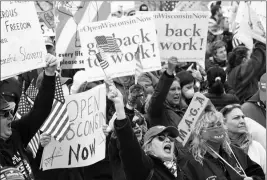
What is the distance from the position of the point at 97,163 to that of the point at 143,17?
86.1 inches

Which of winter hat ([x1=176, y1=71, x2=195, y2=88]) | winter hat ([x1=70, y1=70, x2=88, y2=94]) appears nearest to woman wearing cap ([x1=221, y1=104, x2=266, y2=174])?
winter hat ([x1=176, y1=71, x2=195, y2=88])

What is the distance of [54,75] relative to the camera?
8062 mm

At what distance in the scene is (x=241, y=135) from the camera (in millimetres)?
9656

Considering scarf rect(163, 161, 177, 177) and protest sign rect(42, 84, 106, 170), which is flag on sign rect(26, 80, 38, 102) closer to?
protest sign rect(42, 84, 106, 170)

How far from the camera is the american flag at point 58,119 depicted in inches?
338

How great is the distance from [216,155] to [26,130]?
1820mm

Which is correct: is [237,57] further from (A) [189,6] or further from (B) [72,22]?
(B) [72,22]

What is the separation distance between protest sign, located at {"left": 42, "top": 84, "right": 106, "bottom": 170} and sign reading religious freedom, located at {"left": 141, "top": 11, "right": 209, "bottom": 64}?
7.53ft

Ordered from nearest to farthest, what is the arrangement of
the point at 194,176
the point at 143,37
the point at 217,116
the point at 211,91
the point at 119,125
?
the point at 119,125, the point at 194,176, the point at 217,116, the point at 143,37, the point at 211,91

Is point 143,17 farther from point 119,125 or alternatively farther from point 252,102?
point 119,125

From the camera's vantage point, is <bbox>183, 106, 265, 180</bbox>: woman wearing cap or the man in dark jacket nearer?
the man in dark jacket

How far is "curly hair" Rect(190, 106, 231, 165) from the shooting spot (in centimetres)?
835

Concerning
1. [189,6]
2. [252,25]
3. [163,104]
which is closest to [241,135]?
[163,104]

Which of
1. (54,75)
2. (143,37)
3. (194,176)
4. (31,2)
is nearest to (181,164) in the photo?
(194,176)
